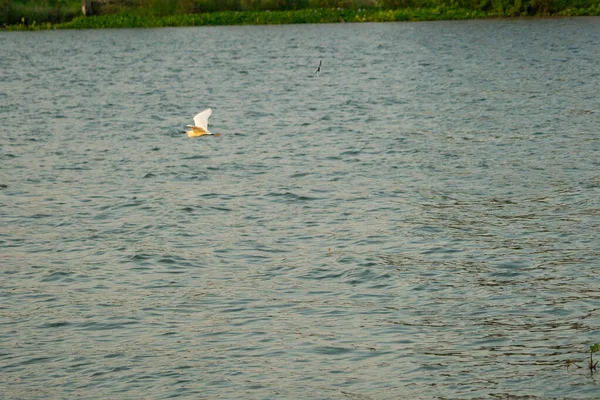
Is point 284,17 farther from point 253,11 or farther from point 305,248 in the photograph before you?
point 305,248

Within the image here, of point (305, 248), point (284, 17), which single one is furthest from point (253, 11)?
point (305, 248)

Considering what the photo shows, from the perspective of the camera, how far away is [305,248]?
15.4 m

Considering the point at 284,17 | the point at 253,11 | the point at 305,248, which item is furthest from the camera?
the point at 253,11

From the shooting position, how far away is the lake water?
10.9 meters

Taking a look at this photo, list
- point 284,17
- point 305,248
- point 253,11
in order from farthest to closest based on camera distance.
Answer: point 253,11 → point 284,17 → point 305,248

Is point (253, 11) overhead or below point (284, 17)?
overhead

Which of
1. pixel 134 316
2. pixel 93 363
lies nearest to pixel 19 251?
pixel 134 316

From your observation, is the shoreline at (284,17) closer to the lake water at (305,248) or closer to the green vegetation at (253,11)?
the green vegetation at (253,11)

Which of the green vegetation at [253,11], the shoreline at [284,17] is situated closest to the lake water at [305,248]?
the shoreline at [284,17]

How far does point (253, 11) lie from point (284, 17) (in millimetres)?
5061

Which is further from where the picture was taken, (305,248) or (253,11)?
(253,11)

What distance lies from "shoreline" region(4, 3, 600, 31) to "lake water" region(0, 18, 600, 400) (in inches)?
1772

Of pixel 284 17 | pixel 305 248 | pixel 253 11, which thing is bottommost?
pixel 305 248

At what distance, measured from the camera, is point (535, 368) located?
10641 mm
